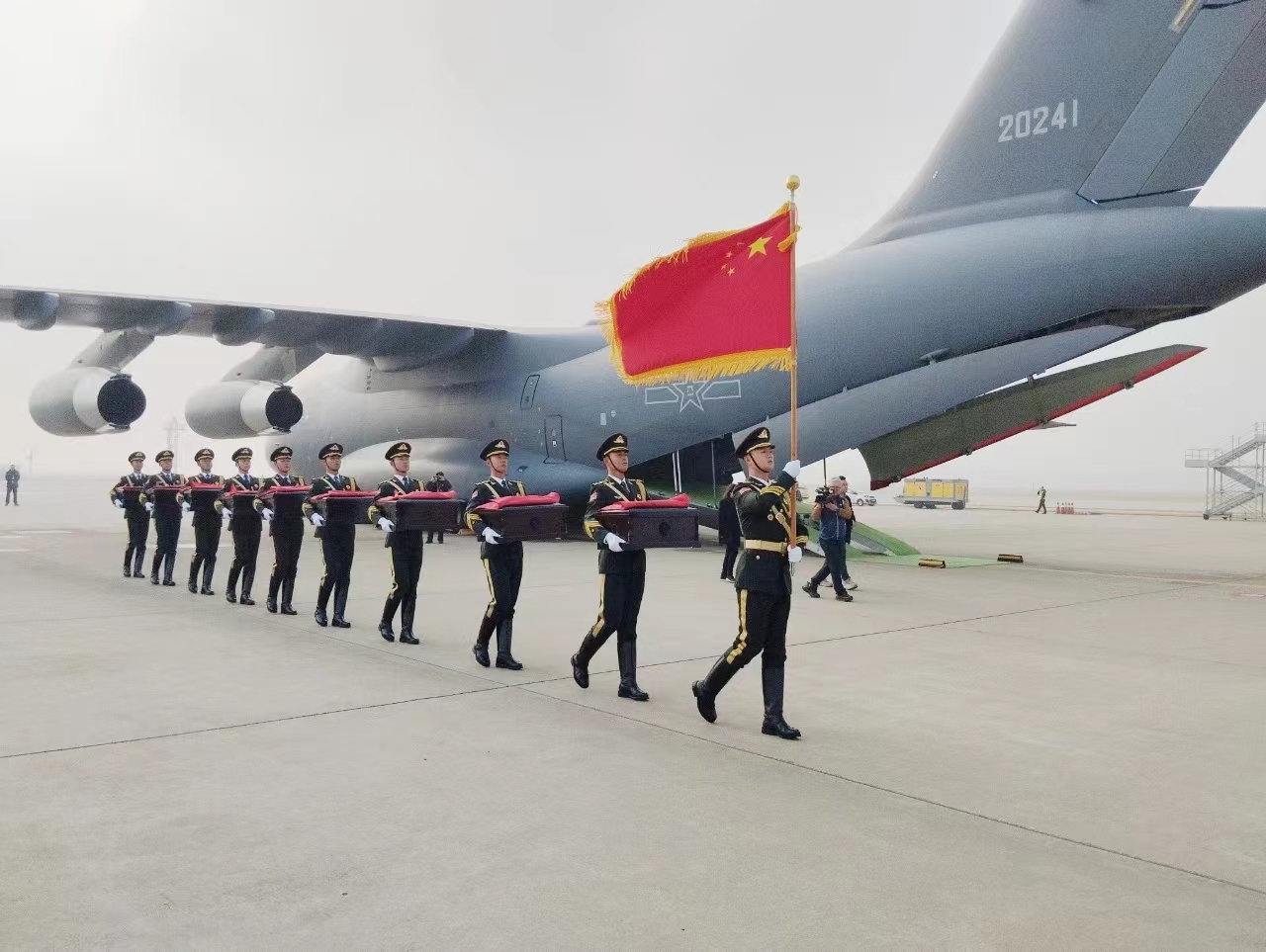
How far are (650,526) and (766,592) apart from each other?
1.02m

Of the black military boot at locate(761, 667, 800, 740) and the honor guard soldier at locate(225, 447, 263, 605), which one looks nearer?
the black military boot at locate(761, 667, 800, 740)

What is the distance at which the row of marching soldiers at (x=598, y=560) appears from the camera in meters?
4.90

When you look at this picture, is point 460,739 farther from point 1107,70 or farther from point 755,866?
point 1107,70

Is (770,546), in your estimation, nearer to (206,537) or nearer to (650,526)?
(650,526)

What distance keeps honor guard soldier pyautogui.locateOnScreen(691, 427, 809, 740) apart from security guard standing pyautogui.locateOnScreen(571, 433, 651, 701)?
0.71 meters

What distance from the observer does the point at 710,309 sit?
20.8 feet

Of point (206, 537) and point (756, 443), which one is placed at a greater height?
point (756, 443)

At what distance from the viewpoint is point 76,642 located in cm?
706

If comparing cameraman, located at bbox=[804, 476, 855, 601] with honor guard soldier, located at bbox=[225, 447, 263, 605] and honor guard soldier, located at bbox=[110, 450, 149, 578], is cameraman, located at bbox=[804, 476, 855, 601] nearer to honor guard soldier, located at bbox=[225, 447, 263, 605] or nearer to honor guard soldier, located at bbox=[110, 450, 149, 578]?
honor guard soldier, located at bbox=[225, 447, 263, 605]

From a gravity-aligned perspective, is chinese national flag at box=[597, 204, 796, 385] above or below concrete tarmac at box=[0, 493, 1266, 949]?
above

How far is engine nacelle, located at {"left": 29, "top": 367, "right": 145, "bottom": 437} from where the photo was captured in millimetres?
15266

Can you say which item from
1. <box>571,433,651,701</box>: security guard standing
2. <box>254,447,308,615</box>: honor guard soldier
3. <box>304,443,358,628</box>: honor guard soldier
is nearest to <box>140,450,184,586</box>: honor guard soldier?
<box>254,447,308,615</box>: honor guard soldier

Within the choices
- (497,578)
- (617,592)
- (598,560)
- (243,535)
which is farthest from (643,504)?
(243,535)

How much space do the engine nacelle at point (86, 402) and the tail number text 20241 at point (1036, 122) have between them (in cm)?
1370
